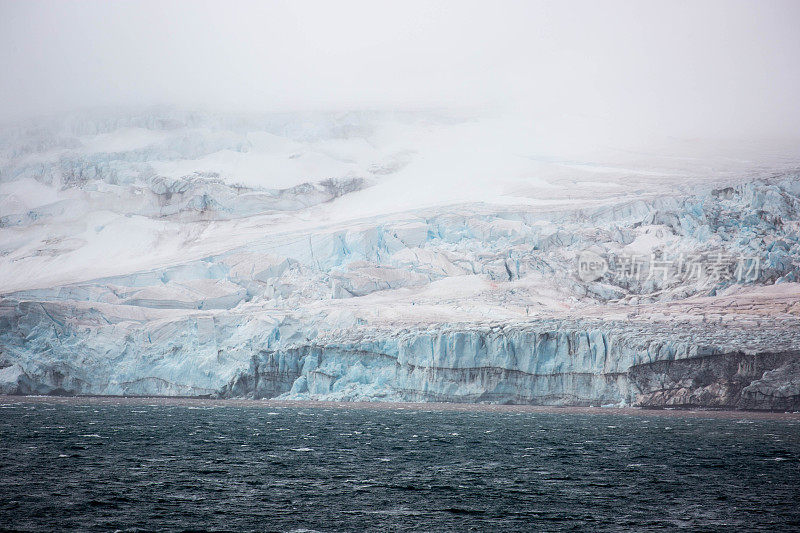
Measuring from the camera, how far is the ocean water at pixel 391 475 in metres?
16.7

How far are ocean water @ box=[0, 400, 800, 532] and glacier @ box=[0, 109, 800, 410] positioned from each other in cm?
1122

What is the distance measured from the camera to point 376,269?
68.4m

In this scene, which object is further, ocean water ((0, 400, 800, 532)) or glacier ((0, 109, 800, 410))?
glacier ((0, 109, 800, 410))

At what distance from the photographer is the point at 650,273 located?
66.2 meters

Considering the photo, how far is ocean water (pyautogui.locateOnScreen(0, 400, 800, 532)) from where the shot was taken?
54.8ft

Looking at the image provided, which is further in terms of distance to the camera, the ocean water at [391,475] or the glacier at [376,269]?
the glacier at [376,269]

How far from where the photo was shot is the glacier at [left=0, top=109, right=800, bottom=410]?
4962 cm

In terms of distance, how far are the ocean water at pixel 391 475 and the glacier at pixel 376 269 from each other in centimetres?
1122

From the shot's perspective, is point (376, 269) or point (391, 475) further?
point (376, 269)

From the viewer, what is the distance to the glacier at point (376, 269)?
49625mm

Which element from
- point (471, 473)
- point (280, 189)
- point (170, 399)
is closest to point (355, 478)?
point (471, 473)

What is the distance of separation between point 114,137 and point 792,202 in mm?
84435

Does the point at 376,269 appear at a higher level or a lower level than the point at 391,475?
higher

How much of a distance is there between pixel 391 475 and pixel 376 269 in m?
46.3
